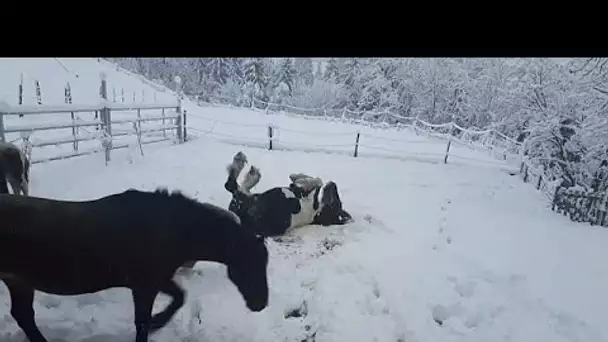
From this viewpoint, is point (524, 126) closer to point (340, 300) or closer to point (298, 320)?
point (340, 300)

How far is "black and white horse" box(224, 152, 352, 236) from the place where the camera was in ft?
5.14

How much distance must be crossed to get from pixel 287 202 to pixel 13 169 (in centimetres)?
99

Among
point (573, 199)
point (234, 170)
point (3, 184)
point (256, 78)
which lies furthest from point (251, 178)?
point (573, 199)

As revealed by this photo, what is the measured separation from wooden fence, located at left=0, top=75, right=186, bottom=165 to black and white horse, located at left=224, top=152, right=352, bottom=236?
1.31 feet

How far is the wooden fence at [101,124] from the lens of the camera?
153cm

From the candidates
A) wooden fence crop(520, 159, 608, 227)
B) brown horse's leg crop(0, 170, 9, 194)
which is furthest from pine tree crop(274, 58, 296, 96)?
wooden fence crop(520, 159, 608, 227)

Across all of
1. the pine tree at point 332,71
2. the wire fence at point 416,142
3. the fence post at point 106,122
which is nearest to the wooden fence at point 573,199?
the wire fence at point 416,142

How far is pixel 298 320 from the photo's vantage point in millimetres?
1232

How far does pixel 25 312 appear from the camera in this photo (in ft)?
3.55

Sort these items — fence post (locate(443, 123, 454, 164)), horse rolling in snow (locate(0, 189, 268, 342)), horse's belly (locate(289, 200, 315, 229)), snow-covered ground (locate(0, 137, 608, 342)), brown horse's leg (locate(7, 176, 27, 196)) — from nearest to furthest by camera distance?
1. horse rolling in snow (locate(0, 189, 268, 342))
2. snow-covered ground (locate(0, 137, 608, 342))
3. brown horse's leg (locate(7, 176, 27, 196))
4. fence post (locate(443, 123, 454, 164))
5. horse's belly (locate(289, 200, 315, 229))

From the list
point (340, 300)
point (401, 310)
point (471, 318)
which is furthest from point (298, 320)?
point (471, 318)

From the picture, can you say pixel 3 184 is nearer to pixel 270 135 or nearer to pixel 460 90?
pixel 270 135

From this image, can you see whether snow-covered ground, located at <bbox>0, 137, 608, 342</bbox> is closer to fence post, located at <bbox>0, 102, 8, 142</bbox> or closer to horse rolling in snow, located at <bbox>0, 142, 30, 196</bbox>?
horse rolling in snow, located at <bbox>0, 142, 30, 196</bbox>
